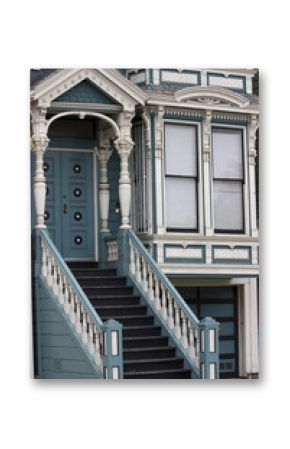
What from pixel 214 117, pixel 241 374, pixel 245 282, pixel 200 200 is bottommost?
pixel 241 374

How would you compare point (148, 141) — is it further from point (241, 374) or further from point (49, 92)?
point (241, 374)

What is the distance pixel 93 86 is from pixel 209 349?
2498 millimetres

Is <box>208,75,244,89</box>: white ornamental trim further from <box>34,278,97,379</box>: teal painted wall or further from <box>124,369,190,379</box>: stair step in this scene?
<box>124,369,190,379</box>: stair step

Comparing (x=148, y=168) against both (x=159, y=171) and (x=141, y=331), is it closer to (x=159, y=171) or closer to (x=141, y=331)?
(x=159, y=171)

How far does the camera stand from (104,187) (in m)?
11.8

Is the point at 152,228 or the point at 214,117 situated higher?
the point at 214,117

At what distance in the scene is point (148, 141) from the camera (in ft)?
38.3

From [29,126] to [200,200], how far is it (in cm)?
186

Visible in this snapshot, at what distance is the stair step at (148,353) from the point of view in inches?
433

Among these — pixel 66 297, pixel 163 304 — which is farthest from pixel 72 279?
pixel 163 304

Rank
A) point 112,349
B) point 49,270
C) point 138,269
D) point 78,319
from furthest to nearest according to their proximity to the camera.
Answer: point 138,269 < point 49,270 < point 78,319 < point 112,349

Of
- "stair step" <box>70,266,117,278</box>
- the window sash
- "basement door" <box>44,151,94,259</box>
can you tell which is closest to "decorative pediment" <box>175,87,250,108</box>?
the window sash
